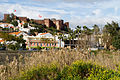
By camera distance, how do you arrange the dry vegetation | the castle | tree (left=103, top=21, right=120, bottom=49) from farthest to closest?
the castle
tree (left=103, top=21, right=120, bottom=49)
the dry vegetation

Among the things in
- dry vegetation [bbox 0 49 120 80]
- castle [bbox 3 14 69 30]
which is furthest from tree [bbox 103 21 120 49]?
castle [bbox 3 14 69 30]

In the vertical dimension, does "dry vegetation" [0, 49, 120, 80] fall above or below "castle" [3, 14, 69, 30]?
below

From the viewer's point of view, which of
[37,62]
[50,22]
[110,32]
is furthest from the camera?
[50,22]

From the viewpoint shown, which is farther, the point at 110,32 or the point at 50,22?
the point at 50,22

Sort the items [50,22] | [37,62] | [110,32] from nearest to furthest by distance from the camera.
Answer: [37,62]
[110,32]
[50,22]

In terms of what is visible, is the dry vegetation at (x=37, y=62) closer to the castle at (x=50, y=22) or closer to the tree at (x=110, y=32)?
the tree at (x=110, y=32)

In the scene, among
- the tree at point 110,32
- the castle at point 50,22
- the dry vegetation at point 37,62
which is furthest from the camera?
the castle at point 50,22

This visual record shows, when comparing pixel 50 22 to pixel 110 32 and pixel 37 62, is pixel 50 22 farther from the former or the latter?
pixel 37 62

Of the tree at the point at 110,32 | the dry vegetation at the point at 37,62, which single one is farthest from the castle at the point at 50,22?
the dry vegetation at the point at 37,62

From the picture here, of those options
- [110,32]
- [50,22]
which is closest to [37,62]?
[110,32]

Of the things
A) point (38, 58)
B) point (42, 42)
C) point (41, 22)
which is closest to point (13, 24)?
point (41, 22)

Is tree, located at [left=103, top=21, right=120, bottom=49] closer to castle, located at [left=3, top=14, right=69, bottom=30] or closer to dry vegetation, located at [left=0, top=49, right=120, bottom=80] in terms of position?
dry vegetation, located at [left=0, top=49, right=120, bottom=80]

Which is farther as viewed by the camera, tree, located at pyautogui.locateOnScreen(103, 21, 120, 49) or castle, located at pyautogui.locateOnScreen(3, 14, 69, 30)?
castle, located at pyautogui.locateOnScreen(3, 14, 69, 30)

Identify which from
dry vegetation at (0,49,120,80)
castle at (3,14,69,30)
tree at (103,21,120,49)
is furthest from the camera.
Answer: castle at (3,14,69,30)
